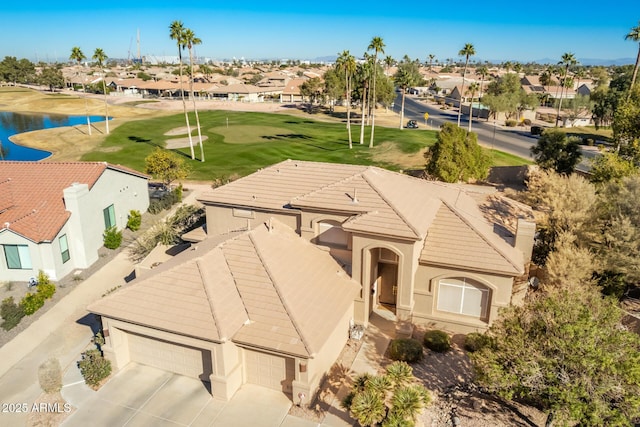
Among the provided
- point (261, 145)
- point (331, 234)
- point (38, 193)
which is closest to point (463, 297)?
point (331, 234)

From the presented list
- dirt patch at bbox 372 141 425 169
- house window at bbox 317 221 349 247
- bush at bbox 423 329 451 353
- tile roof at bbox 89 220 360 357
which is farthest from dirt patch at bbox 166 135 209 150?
bush at bbox 423 329 451 353

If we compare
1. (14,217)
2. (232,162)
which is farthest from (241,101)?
(14,217)

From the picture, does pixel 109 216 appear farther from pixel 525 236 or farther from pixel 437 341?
pixel 525 236

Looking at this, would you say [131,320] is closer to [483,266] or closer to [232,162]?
[483,266]

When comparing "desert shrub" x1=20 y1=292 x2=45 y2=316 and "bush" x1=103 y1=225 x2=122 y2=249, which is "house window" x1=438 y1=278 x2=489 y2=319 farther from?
"bush" x1=103 y1=225 x2=122 y2=249

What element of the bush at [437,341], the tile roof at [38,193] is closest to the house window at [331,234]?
the bush at [437,341]

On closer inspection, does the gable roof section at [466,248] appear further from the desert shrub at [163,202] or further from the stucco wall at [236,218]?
the desert shrub at [163,202]
